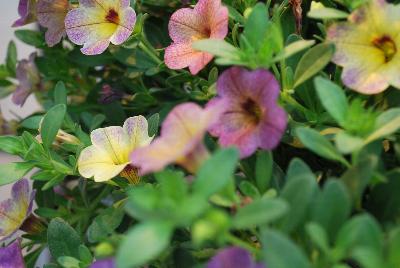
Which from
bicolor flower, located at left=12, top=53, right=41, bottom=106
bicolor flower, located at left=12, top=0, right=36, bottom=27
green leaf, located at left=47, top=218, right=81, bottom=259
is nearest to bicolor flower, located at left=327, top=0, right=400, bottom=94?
green leaf, located at left=47, top=218, right=81, bottom=259

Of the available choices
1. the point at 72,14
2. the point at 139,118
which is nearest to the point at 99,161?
the point at 139,118

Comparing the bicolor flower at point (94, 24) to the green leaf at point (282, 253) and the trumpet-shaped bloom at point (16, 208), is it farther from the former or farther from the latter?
the green leaf at point (282, 253)

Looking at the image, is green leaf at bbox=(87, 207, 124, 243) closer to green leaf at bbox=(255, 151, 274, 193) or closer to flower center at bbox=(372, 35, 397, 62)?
green leaf at bbox=(255, 151, 274, 193)

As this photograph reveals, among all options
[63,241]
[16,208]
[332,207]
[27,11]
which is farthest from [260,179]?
[27,11]

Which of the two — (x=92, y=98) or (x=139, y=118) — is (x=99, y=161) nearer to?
(x=139, y=118)

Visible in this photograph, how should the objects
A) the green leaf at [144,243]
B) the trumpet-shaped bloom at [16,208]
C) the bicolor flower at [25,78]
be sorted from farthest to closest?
1. the bicolor flower at [25,78]
2. the trumpet-shaped bloom at [16,208]
3. the green leaf at [144,243]

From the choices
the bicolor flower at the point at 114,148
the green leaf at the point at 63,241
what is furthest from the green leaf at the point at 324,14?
the green leaf at the point at 63,241
